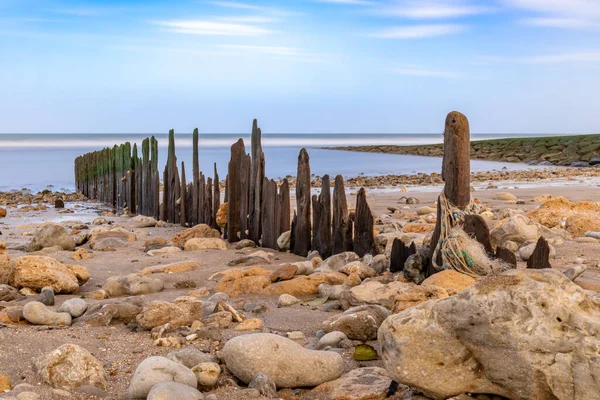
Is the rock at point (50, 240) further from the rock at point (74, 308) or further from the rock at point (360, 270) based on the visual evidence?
the rock at point (360, 270)

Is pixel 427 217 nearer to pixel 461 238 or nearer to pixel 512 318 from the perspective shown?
pixel 461 238

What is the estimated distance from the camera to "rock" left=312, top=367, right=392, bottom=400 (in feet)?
12.0

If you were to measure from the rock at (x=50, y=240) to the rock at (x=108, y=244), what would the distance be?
1.32 ft

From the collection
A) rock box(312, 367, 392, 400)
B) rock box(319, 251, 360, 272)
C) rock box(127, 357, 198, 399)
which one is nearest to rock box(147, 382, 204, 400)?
rock box(127, 357, 198, 399)

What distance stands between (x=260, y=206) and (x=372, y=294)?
4.30m

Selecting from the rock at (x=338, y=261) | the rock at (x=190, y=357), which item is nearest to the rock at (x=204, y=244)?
the rock at (x=338, y=261)

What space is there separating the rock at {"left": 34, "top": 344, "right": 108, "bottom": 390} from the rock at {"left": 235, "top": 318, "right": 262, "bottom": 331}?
1.29 m

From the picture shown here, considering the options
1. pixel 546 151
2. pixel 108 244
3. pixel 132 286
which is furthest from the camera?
pixel 546 151

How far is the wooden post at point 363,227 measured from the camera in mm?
7438

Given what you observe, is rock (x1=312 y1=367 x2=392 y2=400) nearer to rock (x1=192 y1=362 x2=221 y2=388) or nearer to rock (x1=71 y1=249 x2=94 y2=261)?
rock (x1=192 y1=362 x2=221 y2=388)

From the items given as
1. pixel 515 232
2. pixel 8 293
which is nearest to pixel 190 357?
pixel 8 293

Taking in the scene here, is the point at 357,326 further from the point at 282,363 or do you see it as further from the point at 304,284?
the point at 304,284

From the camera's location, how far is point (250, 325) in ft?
16.7

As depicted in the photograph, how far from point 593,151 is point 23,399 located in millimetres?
39837
